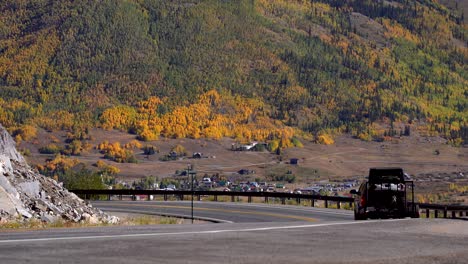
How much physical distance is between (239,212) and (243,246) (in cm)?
3413

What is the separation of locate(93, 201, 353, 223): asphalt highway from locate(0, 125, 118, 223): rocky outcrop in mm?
7711

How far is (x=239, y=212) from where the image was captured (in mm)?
50031

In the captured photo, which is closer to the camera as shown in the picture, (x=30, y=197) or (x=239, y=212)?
(x=30, y=197)

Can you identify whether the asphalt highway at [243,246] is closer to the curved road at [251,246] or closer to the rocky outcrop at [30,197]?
the curved road at [251,246]

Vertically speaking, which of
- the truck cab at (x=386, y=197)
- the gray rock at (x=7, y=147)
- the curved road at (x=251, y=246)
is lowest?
the curved road at (x=251, y=246)

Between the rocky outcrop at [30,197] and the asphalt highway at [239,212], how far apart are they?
7711 mm

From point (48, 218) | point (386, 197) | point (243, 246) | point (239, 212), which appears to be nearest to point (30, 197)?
point (48, 218)

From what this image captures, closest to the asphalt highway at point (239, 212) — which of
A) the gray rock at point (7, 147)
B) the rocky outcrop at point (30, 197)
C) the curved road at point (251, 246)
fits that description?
the rocky outcrop at point (30, 197)

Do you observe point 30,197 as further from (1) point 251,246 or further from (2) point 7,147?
(1) point 251,246

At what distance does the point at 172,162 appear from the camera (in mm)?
197875

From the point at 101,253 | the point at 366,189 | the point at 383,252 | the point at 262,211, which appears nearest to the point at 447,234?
the point at 383,252

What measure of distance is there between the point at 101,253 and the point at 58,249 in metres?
0.94

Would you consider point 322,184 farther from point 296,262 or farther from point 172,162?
point 296,262

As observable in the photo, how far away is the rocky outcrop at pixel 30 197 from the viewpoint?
30.6 meters
